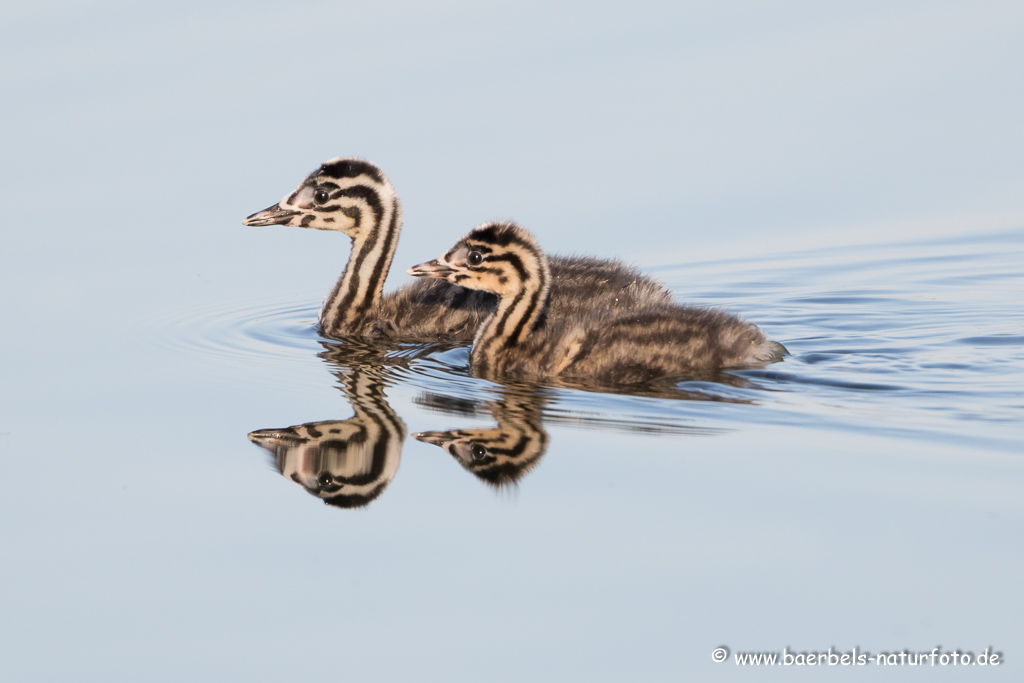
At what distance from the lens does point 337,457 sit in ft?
24.7

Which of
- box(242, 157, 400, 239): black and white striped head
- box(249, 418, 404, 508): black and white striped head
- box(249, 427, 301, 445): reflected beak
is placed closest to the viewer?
box(249, 418, 404, 508): black and white striped head

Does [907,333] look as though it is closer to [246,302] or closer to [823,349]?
[823,349]

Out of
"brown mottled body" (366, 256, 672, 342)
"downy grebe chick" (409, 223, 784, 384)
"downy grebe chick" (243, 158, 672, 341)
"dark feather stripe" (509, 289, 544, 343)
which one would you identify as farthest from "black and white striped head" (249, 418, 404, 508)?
"downy grebe chick" (243, 158, 672, 341)

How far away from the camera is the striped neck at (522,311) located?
9.28m

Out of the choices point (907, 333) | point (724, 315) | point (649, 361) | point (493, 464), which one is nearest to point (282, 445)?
point (493, 464)

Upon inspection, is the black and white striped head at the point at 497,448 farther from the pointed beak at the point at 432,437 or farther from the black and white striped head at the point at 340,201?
the black and white striped head at the point at 340,201

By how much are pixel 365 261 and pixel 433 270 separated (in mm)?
1447

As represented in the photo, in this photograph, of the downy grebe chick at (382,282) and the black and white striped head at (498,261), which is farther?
the downy grebe chick at (382,282)

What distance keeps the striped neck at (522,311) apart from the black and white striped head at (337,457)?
136 centimetres

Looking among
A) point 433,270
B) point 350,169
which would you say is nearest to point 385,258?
point 350,169

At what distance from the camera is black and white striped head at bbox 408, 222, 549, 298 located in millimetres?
9297

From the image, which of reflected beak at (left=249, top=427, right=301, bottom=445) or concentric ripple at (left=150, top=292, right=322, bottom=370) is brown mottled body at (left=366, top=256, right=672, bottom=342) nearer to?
concentric ripple at (left=150, top=292, right=322, bottom=370)

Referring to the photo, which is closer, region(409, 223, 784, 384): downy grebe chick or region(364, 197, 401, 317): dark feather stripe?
region(409, 223, 784, 384): downy grebe chick

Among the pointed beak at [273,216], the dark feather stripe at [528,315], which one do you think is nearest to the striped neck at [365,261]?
the pointed beak at [273,216]
